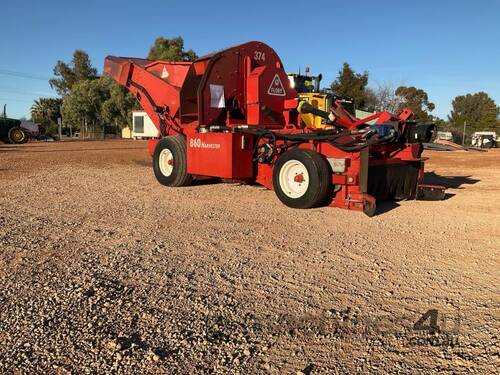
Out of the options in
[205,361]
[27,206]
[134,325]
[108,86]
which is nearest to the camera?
[205,361]

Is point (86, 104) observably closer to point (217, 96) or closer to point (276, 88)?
point (217, 96)

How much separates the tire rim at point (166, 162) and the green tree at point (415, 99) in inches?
1556

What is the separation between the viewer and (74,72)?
242 ft

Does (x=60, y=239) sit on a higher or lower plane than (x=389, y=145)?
lower

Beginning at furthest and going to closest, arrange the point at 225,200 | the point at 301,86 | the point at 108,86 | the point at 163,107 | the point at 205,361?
1. the point at 108,86
2. the point at 301,86
3. the point at 163,107
4. the point at 225,200
5. the point at 205,361

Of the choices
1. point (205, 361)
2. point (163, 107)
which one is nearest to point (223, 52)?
point (163, 107)

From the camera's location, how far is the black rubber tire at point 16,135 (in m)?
29.3

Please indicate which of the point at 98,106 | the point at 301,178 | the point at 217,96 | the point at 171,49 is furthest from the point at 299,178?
the point at 98,106

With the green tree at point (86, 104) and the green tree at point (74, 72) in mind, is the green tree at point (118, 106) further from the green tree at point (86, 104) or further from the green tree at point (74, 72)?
the green tree at point (74, 72)

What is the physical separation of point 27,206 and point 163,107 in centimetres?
462

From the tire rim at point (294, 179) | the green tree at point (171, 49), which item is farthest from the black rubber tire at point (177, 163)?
the green tree at point (171, 49)

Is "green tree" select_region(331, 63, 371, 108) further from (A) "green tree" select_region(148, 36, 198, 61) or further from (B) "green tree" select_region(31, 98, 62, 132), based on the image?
(B) "green tree" select_region(31, 98, 62, 132)

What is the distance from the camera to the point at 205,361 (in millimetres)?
2697

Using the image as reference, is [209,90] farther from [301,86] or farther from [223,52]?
[301,86]
